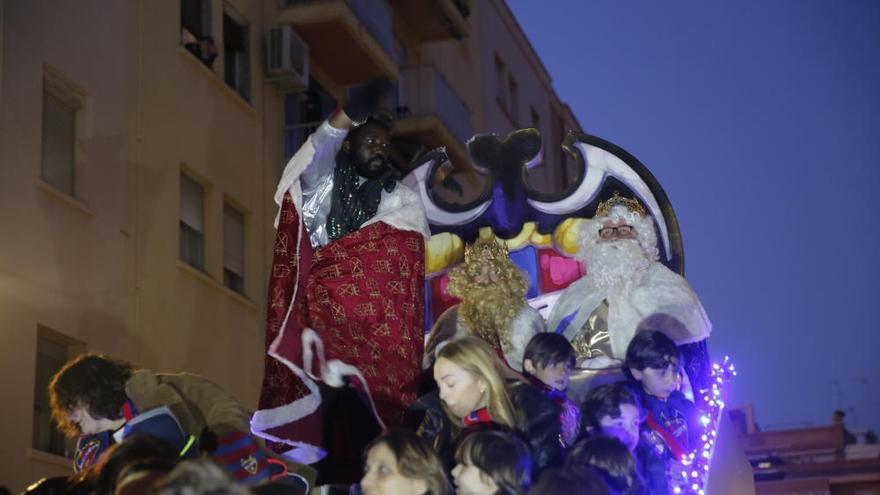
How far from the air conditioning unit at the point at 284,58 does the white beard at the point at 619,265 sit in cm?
947

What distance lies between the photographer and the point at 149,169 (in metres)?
14.3

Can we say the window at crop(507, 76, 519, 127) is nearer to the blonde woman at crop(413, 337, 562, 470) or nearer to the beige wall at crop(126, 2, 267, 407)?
the beige wall at crop(126, 2, 267, 407)

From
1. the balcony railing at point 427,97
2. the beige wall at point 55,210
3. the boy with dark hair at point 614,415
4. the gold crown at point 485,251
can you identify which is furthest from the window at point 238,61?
the boy with dark hair at point 614,415

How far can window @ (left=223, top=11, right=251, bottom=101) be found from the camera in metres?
17.2

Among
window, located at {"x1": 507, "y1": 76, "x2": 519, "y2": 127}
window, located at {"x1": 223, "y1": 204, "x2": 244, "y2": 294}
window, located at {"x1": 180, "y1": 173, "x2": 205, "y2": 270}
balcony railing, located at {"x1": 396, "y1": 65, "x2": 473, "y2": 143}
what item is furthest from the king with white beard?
window, located at {"x1": 507, "y1": 76, "x2": 519, "y2": 127}

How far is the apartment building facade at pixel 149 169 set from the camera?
12.2 meters

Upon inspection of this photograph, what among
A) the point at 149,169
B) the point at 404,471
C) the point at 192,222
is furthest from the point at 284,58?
the point at 404,471

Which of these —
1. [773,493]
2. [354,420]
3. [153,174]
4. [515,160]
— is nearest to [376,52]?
[153,174]

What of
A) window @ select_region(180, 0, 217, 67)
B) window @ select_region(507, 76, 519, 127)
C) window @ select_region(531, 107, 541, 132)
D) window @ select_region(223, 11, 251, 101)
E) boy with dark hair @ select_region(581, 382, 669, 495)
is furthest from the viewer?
window @ select_region(531, 107, 541, 132)

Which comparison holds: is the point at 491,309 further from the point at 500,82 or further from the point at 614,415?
the point at 500,82

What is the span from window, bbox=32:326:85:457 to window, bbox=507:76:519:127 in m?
16.6

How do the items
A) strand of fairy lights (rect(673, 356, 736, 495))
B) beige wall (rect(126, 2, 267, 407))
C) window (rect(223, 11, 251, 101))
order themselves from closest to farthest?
strand of fairy lights (rect(673, 356, 736, 495)) → beige wall (rect(126, 2, 267, 407)) → window (rect(223, 11, 251, 101))

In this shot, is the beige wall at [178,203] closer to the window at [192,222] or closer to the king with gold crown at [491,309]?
the window at [192,222]

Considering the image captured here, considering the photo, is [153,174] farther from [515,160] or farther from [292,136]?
[515,160]
